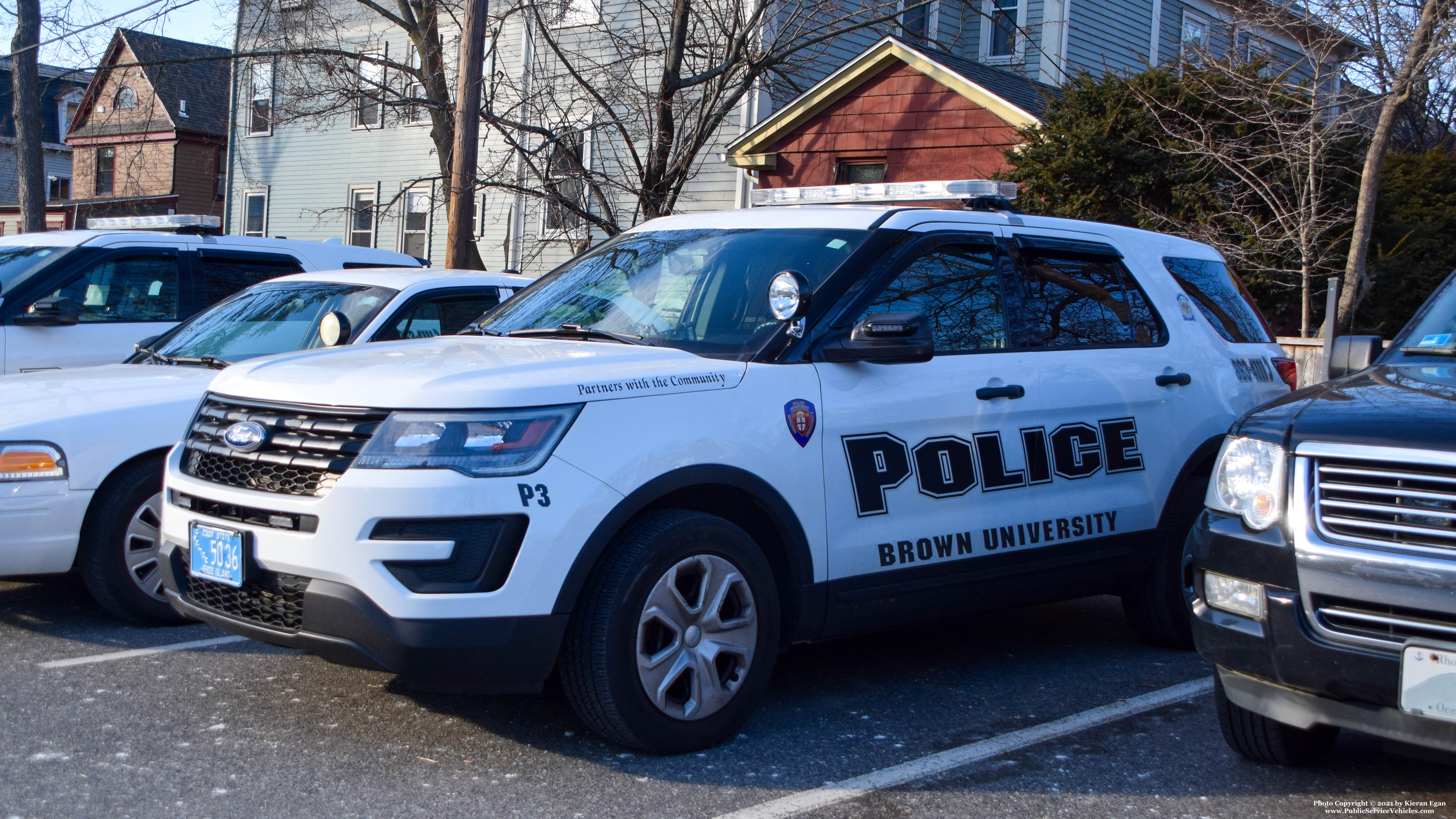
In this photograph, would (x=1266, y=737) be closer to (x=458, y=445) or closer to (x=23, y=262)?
(x=458, y=445)

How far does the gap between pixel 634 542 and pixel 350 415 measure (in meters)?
0.94

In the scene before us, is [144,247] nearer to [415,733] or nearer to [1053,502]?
[415,733]

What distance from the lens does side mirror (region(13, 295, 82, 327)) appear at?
7766mm

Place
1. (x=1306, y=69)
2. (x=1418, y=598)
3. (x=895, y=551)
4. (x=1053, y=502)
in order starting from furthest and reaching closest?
1. (x=1306, y=69)
2. (x=1053, y=502)
3. (x=895, y=551)
4. (x=1418, y=598)

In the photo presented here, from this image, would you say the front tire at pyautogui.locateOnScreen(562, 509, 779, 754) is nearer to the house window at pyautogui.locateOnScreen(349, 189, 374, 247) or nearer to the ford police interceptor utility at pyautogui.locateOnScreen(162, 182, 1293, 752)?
the ford police interceptor utility at pyautogui.locateOnScreen(162, 182, 1293, 752)

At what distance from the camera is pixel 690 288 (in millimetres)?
4918

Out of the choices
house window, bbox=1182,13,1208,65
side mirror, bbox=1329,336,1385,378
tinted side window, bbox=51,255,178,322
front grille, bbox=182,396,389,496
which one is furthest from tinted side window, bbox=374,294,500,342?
house window, bbox=1182,13,1208,65

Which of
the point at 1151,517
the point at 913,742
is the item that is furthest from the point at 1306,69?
the point at 913,742

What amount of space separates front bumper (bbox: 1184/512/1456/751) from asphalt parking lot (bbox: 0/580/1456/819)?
0.54 feet

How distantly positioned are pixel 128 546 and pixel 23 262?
349 centimetres

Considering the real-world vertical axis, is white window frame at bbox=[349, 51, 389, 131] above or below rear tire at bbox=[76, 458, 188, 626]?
above

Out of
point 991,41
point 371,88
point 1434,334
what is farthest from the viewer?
point 371,88

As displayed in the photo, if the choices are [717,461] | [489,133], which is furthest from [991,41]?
[717,461]

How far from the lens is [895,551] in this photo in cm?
469
